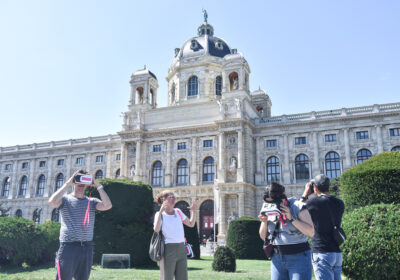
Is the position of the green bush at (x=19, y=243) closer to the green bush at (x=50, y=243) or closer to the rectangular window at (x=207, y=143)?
the green bush at (x=50, y=243)

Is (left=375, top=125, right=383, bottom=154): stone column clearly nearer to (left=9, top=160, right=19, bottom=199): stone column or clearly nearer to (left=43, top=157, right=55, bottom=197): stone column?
(left=43, top=157, right=55, bottom=197): stone column

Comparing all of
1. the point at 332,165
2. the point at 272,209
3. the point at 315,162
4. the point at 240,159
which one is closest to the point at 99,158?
the point at 240,159

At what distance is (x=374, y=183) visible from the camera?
13477 mm

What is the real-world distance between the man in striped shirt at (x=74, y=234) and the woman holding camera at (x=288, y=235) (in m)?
3.07

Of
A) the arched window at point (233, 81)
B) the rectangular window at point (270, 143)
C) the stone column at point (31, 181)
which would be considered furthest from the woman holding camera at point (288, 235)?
the stone column at point (31, 181)

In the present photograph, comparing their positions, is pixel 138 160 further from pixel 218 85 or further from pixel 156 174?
pixel 218 85

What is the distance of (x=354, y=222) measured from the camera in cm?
1057

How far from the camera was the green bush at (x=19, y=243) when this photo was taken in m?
18.0

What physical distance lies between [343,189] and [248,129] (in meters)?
28.1

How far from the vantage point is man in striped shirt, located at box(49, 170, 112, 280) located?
6305 mm

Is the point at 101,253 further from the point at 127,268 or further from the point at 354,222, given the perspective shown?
the point at 354,222

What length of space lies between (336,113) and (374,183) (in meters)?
29.5

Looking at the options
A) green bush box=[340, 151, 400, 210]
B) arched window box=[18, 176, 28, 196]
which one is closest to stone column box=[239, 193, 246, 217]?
green bush box=[340, 151, 400, 210]

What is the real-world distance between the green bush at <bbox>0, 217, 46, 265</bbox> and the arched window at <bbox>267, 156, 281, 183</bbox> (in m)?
28.1
